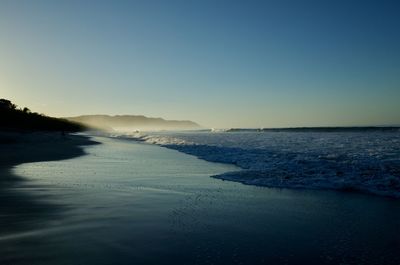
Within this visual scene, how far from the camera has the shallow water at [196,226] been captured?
15.4 ft

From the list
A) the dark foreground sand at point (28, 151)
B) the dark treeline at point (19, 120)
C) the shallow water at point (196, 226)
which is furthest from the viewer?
the dark treeline at point (19, 120)

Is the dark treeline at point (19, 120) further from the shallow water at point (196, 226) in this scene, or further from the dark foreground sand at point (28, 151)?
the shallow water at point (196, 226)

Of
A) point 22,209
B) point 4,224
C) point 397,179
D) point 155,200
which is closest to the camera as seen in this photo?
point 4,224

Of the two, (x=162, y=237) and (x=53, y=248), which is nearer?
(x=53, y=248)

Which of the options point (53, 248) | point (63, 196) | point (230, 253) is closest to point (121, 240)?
point (53, 248)

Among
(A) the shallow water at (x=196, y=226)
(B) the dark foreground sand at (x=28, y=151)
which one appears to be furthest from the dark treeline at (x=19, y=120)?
(A) the shallow water at (x=196, y=226)

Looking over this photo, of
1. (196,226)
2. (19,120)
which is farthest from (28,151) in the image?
(19,120)

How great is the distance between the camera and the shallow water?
15.4ft

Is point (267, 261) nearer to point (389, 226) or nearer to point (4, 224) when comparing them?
point (389, 226)

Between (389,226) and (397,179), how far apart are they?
5.10 meters

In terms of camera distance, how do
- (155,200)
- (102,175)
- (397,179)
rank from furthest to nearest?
(102,175), (397,179), (155,200)

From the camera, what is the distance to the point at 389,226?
6.20 metres

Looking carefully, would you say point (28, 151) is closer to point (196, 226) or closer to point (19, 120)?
point (196, 226)

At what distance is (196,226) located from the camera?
6.15m
